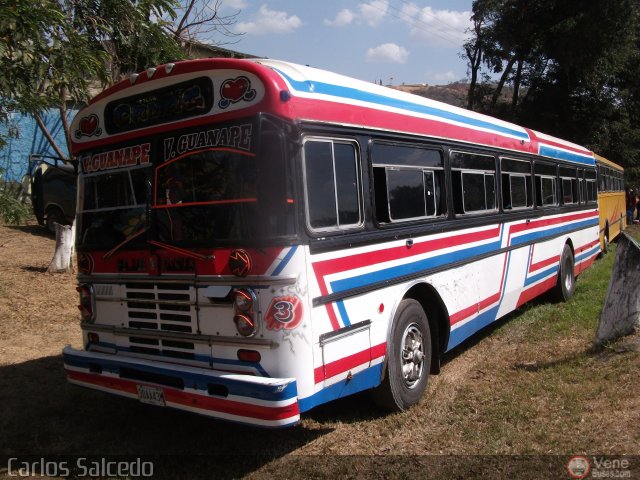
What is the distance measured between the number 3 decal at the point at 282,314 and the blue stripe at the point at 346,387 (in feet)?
1.67

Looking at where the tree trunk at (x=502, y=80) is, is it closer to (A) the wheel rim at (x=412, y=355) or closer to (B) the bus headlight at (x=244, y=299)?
(A) the wheel rim at (x=412, y=355)

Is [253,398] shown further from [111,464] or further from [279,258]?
[111,464]

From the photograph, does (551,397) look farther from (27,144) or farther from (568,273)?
(27,144)

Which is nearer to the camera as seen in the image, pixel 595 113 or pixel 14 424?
pixel 14 424

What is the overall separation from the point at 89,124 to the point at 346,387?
3.08 meters

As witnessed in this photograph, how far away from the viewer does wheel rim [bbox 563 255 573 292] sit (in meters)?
9.77

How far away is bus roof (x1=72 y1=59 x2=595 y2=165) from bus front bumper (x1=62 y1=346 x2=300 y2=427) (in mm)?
1768

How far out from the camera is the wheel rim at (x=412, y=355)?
5.00 m

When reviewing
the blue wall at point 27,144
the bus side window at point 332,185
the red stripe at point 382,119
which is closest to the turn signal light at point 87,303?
the bus side window at point 332,185

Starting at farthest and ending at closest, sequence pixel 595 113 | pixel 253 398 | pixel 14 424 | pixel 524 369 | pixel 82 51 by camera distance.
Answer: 1. pixel 595 113
2. pixel 82 51
3. pixel 524 369
4. pixel 14 424
5. pixel 253 398

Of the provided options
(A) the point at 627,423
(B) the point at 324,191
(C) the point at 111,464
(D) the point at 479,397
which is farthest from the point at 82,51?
(A) the point at 627,423

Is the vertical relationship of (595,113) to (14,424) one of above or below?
above

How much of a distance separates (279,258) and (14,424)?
3181mm

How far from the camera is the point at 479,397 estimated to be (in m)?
5.22
